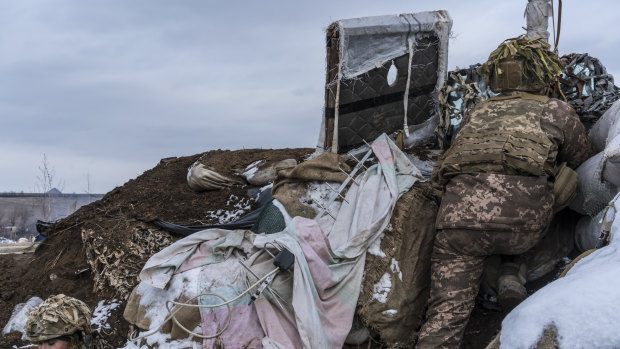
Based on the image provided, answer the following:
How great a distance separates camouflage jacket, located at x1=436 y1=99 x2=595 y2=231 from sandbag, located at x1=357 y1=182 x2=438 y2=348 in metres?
0.36

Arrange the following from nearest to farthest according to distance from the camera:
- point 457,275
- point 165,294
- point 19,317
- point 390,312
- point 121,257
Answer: point 457,275 < point 390,312 < point 165,294 < point 121,257 < point 19,317

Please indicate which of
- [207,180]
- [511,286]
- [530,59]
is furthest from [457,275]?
[207,180]

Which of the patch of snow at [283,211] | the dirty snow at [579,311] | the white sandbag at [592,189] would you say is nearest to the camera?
the dirty snow at [579,311]

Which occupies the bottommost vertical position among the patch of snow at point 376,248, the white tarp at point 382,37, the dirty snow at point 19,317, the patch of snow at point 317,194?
the dirty snow at point 19,317

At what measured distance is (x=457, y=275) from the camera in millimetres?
3422

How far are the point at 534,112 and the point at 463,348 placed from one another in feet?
4.83

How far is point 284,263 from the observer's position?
3.40 metres

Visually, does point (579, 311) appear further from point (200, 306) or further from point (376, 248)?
point (200, 306)

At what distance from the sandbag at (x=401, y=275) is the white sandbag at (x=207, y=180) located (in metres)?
2.10

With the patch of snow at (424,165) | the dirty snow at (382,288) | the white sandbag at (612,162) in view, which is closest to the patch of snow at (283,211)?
the dirty snow at (382,288)

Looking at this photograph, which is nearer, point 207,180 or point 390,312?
point 390,312

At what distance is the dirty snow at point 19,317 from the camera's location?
178 inches

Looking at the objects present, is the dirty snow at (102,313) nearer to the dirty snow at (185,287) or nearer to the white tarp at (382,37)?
the dirty snow at (185,287)

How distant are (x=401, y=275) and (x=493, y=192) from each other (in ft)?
2.51
